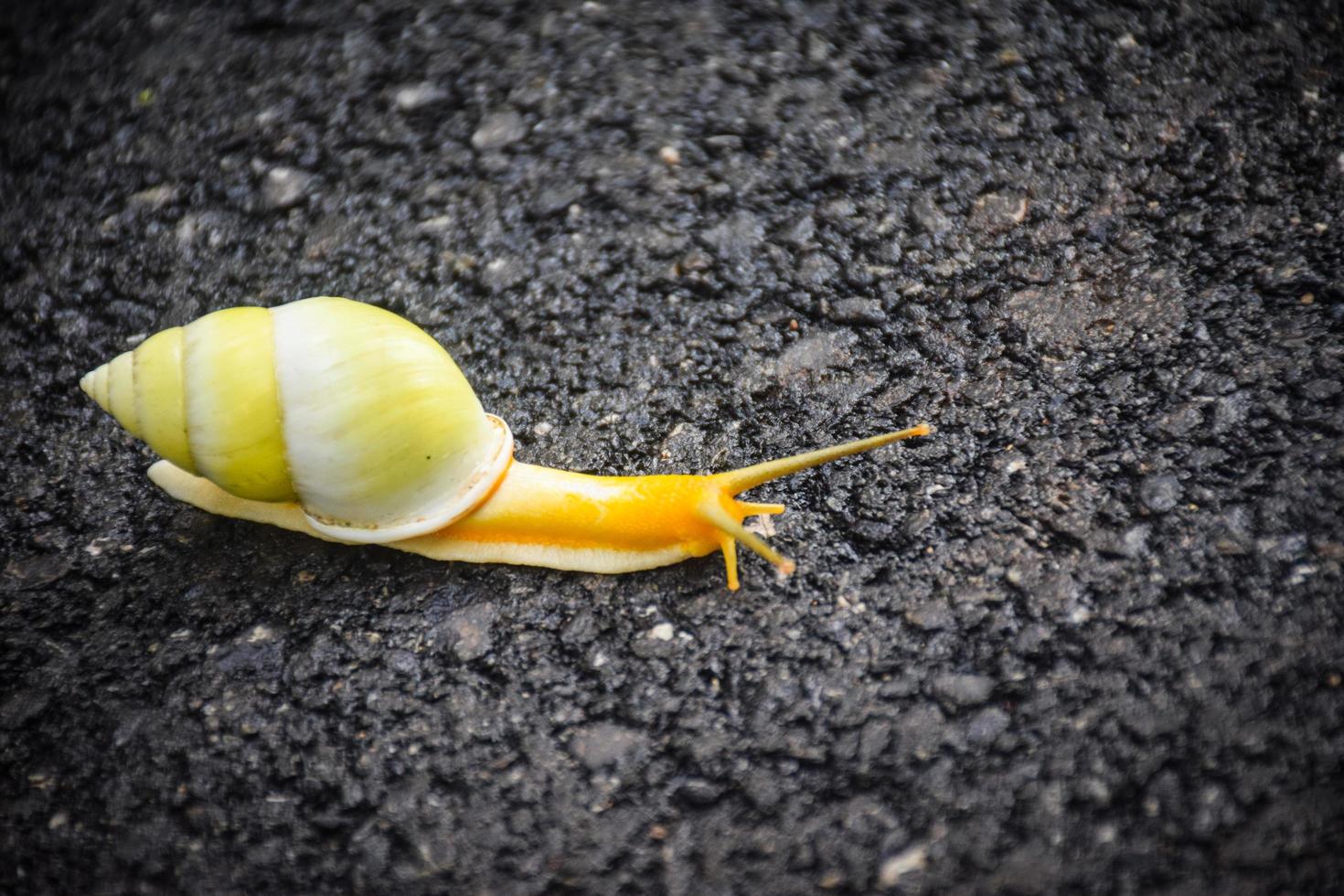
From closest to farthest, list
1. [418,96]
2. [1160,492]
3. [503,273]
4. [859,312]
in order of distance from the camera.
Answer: [1160,492]
[859,312]
[503,273]
[418,96]

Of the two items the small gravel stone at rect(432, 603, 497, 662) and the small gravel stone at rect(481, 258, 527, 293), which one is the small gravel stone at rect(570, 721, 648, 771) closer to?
the small gravel stone at rect(432, 603, 497, 662)

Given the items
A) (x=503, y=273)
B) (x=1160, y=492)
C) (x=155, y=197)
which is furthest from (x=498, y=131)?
(x=1160, y=492)

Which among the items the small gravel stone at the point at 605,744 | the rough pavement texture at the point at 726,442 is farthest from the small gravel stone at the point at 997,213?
the small gravel stone at the point at 605,744

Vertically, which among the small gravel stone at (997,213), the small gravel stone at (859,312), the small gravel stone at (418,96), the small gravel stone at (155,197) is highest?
the small gravel stone at (418,96)

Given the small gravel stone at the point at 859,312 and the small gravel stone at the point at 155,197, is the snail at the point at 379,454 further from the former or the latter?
Answer: the small gravel stone at the point at 155,197

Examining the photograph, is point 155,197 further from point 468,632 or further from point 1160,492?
point 1160,492

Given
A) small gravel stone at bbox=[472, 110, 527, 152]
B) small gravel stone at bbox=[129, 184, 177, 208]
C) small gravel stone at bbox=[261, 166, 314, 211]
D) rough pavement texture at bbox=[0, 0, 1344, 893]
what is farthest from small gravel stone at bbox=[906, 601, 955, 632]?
small gravel stone at bbox=[129, 184, 177, 208]
